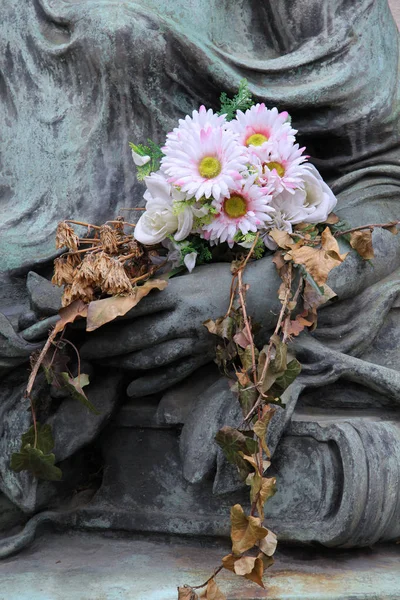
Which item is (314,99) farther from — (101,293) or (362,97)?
(101,293)

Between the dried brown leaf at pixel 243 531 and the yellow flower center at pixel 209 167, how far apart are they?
0.70 meters

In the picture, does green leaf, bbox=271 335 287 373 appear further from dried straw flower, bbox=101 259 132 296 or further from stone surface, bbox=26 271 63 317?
stone surface, bbox=26 271 63 317

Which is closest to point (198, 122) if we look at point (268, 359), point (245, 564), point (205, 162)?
point (205, 162)

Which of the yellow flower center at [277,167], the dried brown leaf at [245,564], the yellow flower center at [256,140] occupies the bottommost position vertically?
the dried brown leaf at [245,564]

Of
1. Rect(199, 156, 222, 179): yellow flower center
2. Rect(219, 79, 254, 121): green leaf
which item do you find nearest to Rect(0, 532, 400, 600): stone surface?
Rect(199, 156, 222, 179): yellow flower center

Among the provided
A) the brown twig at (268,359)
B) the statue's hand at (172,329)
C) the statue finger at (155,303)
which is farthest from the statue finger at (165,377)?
the brown twig at (268,359)

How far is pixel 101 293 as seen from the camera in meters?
2.42

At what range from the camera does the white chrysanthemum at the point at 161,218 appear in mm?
2443

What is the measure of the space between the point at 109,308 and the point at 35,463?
396mm

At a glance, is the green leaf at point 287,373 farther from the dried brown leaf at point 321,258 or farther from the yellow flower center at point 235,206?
the yellow flower center at point 235,206

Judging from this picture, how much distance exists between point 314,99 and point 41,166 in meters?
0.73

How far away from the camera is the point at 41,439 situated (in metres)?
2.47

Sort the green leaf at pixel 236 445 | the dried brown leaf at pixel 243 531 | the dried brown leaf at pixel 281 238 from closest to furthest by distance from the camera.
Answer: the dried brown leaf at pixel 243 531
the green leaf at pixel 236 445
the dried brown leaf at pixel 281 238

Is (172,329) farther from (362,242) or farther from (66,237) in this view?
(362,242)
